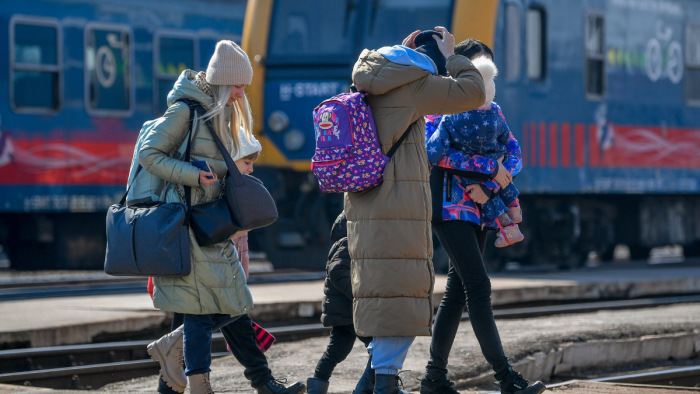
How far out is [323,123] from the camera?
4.97 metres

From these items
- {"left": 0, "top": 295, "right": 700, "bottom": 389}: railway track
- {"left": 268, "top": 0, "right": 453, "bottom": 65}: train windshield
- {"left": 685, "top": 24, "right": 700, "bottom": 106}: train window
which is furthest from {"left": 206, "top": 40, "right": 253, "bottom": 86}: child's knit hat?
{"left": 685, "top": 24, "right": 700, "bottom": 106}: train window

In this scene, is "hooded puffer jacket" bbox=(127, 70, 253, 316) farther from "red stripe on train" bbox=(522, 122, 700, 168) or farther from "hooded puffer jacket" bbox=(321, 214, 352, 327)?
"red stripe on train" bbox=(522, 122, 700, 168)

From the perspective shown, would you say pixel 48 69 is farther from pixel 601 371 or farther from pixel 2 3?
pixel 601 371

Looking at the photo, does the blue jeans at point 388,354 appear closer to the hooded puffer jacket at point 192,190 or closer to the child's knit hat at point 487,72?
the hooded puffer jacket at point 192,190

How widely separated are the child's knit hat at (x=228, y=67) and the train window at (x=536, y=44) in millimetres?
8226

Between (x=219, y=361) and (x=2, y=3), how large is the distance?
6.60 m

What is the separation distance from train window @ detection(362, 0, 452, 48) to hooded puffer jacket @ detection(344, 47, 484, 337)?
7124 millimetres

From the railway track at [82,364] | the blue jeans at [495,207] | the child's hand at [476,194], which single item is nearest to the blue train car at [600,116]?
the railway track at [82,364]

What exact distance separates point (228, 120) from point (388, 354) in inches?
45.0

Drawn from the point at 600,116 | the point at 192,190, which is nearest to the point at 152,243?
the point at 192,190

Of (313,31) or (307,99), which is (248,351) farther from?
(313,31)

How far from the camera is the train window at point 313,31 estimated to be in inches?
483

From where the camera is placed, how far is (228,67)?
5.15 metres

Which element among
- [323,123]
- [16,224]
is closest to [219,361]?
[323,123]
